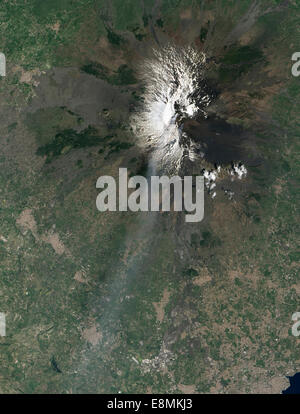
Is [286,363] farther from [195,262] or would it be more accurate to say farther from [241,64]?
[241,64]

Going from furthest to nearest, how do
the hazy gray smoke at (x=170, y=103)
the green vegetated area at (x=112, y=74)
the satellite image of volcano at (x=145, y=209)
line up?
the green vegetated area at (x=112, y=74)
the hazy gray smoke at (x=170, y=103)
the satellite image of volcano at (x=145, y=209)

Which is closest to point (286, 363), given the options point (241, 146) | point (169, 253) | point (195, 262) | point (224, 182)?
point (195, 262)

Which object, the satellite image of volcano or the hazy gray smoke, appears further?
the hazy gray smoke

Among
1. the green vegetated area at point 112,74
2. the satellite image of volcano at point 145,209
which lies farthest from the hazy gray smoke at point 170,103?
the green vegetated area at point 112,74

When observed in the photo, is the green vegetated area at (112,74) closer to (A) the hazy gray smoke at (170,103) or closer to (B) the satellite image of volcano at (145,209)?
(B) the satellite image of volcano at (145,209)

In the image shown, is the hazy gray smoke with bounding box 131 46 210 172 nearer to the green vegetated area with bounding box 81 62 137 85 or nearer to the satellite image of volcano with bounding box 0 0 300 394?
the satellite image of volcano with bounding box 0 0 300 394

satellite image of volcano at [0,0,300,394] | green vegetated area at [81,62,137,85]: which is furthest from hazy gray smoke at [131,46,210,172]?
green vegetated area at [81,62,137,85]
